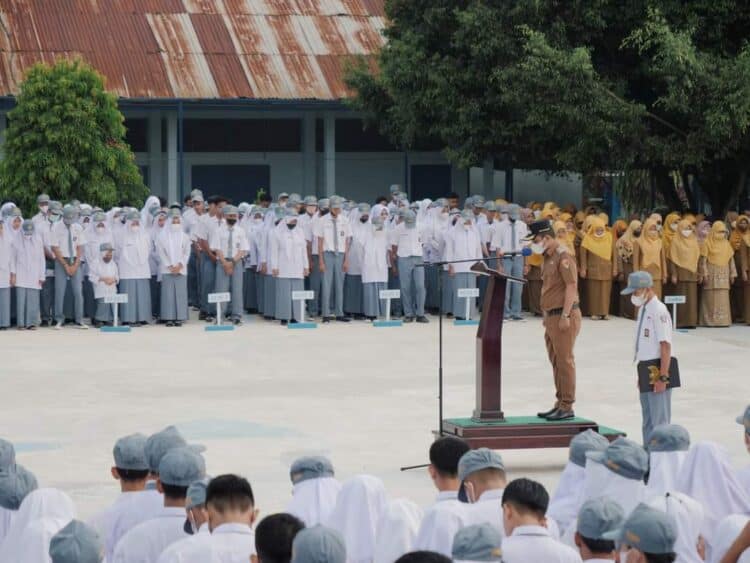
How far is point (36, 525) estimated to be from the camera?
7621 millimetres

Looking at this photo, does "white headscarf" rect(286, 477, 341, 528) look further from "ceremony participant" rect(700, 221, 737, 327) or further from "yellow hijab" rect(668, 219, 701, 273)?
"ceremony participant" rect(700, 221, 737, 327)

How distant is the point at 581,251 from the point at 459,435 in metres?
11.8

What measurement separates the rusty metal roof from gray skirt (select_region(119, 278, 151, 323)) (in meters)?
10.7

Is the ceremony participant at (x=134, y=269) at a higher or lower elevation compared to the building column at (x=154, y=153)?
lower

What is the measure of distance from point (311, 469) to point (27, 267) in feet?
49.3

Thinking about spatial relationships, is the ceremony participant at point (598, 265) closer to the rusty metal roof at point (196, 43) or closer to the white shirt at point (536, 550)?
the rusty metal roof at point (196, 43)

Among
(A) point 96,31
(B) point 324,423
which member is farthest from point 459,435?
(A) point 96,31

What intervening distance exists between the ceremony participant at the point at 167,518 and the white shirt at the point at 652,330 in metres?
6.16

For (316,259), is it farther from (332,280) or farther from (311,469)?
(311,469)

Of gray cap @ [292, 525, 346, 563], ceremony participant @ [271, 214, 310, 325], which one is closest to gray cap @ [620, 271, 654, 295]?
gray cap @ [292, 525, 346, 563]

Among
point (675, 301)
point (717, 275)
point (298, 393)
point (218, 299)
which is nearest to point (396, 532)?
point (298, 393)

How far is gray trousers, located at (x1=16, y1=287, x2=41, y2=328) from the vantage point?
2320cm

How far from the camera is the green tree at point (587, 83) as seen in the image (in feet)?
81.2

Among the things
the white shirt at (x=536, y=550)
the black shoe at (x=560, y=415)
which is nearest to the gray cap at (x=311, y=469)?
the white shirt at (x=536, y=550)
